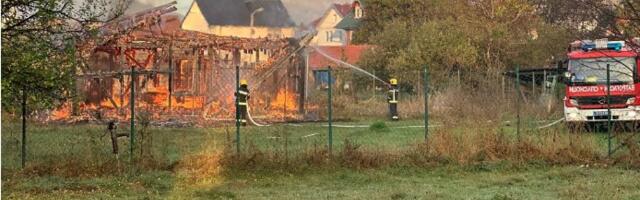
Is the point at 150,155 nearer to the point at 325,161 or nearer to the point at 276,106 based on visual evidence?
the point at 325,161

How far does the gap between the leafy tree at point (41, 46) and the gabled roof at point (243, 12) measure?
2074 cm

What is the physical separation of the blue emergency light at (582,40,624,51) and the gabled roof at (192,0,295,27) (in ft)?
51.0

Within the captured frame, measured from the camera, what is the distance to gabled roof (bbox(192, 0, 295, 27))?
3369 centimetres

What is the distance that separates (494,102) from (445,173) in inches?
279

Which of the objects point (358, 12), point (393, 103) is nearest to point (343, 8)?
point (358, 12)

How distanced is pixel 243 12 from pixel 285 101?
19.6 ft

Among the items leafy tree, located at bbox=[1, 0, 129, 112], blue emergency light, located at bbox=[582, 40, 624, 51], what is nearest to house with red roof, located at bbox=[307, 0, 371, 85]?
blue emergency light, located at bbox=[582, 40, 624, 51]

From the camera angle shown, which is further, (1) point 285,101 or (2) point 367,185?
(1) point 285,101

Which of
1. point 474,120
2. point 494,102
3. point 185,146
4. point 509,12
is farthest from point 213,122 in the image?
point 509,12

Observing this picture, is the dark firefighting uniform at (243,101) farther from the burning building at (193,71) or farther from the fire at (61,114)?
the fire at (61,114)

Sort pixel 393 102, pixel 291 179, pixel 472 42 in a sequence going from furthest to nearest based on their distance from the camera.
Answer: pixel 472 42
pixel 393 102
pixel 291 179

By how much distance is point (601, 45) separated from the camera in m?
20.6

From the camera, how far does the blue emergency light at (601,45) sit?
67.6 feet

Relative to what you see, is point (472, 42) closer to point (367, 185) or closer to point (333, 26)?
point (333, 26)
